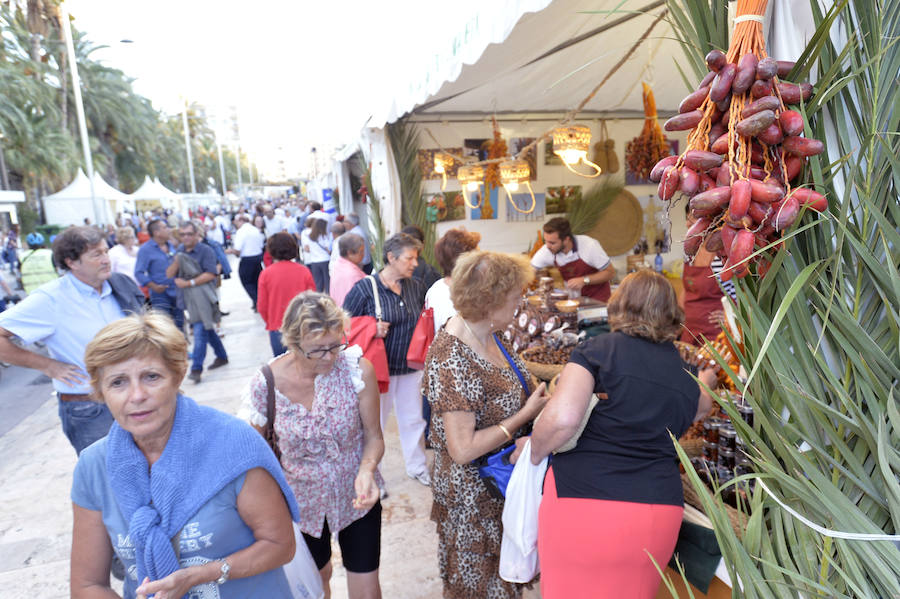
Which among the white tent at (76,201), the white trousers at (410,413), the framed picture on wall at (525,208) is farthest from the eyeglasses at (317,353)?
the white tent at (76,201)

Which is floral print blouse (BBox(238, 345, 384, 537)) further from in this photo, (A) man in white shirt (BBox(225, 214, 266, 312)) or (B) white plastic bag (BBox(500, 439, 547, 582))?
(A) man in white shirt (BBox(225, 214, 266, 312))

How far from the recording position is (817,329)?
87 cm

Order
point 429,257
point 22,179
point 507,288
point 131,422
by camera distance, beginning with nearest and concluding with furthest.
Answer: point 131,422 → point 507,288 → point 429,257 → point 22,179

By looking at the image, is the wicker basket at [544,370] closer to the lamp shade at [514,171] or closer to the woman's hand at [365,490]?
the woman's hand at [365,490]

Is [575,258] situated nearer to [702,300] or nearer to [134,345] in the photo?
[702,300]

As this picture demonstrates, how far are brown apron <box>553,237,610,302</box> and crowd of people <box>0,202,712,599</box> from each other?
2768 mm

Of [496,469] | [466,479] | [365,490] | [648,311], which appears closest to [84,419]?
[365,490]

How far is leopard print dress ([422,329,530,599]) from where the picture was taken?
2.15 m

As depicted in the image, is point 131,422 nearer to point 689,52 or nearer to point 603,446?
point 603,446

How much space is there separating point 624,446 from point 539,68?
4469mm

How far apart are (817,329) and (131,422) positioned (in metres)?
1.78

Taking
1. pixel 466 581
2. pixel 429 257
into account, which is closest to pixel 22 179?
pixel 429 257

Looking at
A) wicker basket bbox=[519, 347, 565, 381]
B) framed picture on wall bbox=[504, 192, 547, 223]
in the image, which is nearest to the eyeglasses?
wicker basket bbox=[519, 347, 565, 381]

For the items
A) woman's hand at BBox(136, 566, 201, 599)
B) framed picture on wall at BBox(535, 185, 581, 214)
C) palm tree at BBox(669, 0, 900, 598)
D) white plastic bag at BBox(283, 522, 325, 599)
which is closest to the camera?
palm tree at BBox(669, 0, 900, 598)
